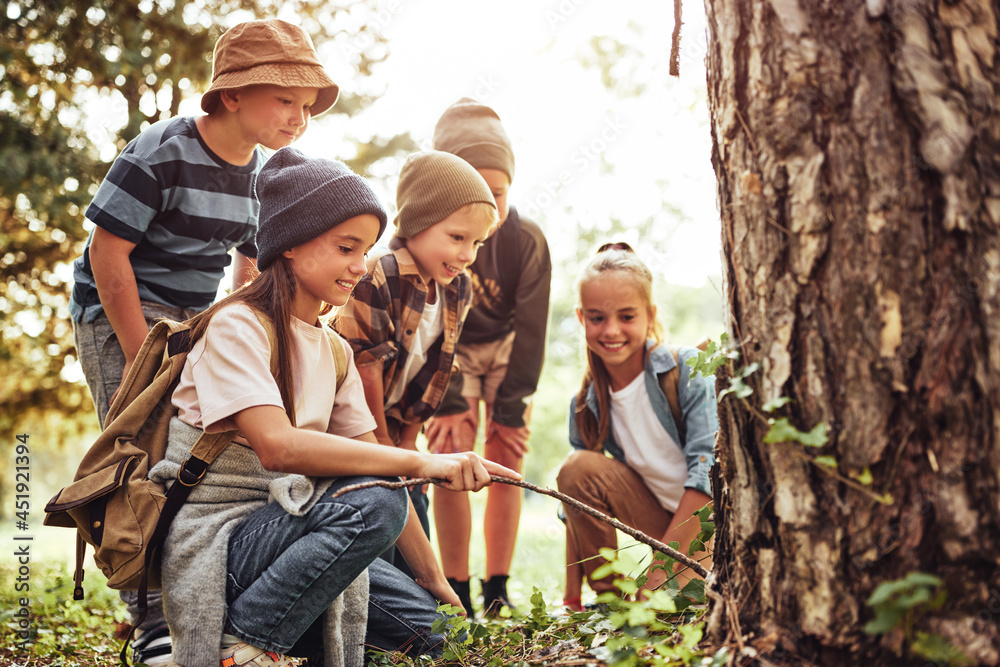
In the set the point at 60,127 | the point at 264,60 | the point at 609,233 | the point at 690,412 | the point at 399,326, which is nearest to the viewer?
the point at 264,60

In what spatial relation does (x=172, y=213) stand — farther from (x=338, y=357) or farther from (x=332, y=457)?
(x=332, y=457)

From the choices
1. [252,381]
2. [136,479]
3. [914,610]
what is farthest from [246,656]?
[914,610]

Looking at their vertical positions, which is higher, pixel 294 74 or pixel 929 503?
pixel 294 74

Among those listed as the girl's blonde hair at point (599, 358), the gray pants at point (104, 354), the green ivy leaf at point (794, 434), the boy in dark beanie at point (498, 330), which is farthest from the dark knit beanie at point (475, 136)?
the green ivy leaf at point (794, 434)

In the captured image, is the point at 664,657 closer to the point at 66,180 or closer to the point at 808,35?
the point at 808,35

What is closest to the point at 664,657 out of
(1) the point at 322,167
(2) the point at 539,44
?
(1) the point at 322,167

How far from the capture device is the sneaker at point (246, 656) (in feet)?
6.00

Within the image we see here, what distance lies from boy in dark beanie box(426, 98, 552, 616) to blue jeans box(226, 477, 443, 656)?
1531 mm

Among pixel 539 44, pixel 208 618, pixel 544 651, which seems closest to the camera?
pixel 208 618

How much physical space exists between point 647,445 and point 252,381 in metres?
1.88

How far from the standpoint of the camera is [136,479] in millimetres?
1872

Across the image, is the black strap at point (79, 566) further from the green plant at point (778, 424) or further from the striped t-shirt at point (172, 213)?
the green plant at point (778, 424)

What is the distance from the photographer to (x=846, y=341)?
1373 millimetres

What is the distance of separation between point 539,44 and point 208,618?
10829 millimetres
